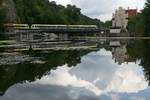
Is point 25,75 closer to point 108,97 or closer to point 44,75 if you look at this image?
point 44,75

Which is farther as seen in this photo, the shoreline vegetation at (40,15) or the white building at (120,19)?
the white building at (120,19)

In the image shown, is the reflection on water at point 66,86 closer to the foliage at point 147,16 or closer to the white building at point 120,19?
the foliage at point 147,16

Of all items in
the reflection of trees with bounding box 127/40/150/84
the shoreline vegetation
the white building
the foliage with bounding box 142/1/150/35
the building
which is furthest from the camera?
the white building

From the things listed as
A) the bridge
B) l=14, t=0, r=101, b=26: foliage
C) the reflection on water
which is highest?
l=14, t=0, r=101, b=26: foliage

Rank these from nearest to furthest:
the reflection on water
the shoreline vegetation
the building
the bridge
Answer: the reflection on water, the bridge, the shoreline vegetation, the building

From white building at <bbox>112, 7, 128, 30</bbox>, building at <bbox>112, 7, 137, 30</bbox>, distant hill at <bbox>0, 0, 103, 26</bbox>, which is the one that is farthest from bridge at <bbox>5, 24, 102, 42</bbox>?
white building at <bbox>112, 7, 128, 30</bbox>

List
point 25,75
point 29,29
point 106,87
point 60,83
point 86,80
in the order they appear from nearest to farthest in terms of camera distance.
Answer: point 106,87
point 60,83
point 86,80
point 25,75
point 29,29

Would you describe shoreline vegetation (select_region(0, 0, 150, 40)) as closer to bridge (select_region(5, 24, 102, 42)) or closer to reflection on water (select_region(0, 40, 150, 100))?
bridge (select_region(5, 24, 102, 42))

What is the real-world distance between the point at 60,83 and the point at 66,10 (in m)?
156

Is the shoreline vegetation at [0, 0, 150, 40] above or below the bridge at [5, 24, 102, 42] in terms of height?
above

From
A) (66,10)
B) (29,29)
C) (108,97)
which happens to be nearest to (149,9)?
(29,29)

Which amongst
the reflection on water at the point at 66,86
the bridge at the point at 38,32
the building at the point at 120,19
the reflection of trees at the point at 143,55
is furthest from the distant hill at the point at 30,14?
the reflection on water at the point at 66,86

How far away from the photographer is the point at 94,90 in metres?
20.5

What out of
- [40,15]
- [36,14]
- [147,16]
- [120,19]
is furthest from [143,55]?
[120,19]
